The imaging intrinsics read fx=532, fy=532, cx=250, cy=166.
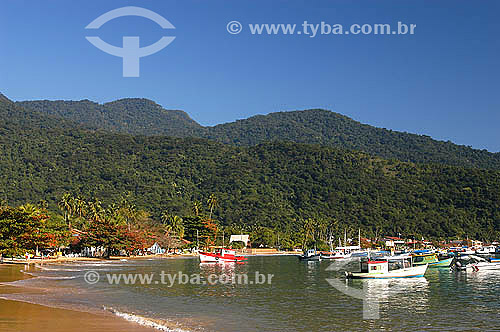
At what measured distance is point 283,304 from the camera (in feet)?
119

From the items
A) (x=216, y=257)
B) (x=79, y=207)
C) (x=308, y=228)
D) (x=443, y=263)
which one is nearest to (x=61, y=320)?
(x=443, y=263)

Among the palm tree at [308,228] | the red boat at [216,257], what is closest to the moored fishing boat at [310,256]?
the red boat at [216,257]

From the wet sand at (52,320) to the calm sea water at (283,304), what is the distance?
5.94 feet

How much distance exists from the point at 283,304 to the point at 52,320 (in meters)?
15.7

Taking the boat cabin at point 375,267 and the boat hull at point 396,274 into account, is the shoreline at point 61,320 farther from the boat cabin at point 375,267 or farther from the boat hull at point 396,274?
the boat cabin at point 375,267

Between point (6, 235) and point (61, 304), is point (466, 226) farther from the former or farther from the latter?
point (61, 304)

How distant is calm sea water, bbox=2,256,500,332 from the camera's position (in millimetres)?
27903

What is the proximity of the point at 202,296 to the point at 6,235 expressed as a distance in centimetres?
3397

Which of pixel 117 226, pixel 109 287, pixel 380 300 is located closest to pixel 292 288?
pixel 380 300

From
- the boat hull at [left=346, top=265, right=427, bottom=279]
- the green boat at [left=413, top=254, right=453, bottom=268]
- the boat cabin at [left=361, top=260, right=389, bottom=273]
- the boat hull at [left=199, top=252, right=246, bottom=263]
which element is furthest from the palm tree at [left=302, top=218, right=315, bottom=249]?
the boat cabin at [left=361, top=260, right=389, bottom=273]

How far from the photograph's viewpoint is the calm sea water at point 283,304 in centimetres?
2790

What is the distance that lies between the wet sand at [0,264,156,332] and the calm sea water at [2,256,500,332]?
1811mm

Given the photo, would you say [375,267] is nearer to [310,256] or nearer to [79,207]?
[310,256]

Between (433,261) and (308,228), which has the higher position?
(308,228)
